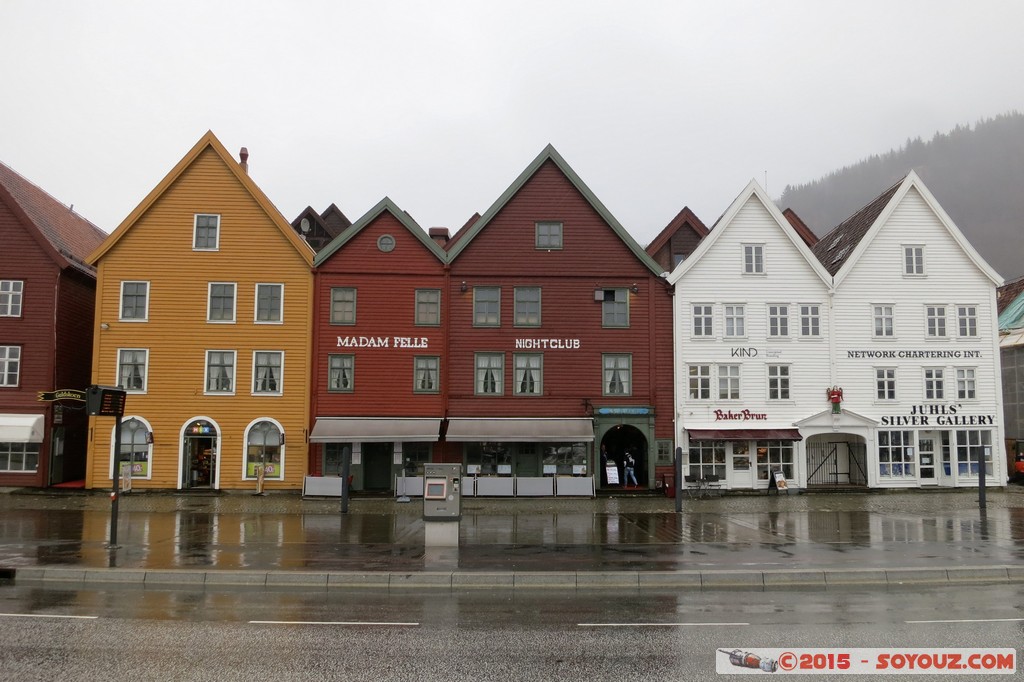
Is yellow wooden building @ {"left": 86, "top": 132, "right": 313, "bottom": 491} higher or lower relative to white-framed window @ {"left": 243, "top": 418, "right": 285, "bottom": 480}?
higher

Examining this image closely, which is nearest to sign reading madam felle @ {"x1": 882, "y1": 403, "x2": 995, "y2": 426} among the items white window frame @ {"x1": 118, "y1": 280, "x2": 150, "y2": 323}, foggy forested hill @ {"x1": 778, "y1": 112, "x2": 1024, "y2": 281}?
white window frame @ {"x1": 118, "y1": 280, "x2": 150, "y2": 323}

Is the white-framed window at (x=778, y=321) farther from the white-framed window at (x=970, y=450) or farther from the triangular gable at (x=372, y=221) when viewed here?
the triangular gable at (x=372, y=221)

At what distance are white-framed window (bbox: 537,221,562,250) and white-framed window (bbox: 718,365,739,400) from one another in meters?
8.80

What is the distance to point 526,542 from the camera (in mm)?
17391

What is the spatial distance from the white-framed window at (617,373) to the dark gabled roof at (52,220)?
902 inches

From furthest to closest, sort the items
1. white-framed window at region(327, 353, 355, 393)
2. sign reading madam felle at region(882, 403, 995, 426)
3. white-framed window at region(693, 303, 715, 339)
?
1. white-framed window at region(693, 303, 715, 339)
2. sign reading madam felle at region(882, 403, 995, 426)
3. white-framed window at region(327, 353, 355, 393)

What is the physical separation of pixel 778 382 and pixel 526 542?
17.3 m

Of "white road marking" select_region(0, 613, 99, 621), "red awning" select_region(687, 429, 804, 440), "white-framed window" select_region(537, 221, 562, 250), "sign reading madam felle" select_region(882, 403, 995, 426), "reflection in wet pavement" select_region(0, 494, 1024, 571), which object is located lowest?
"white road marking" select_region(0, 613, 99, 621)

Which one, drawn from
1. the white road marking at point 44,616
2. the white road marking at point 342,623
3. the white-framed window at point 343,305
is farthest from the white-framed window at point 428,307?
the white road marking at point 342,623

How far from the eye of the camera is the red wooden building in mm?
28766

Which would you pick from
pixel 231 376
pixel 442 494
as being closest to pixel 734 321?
pixel 442 494

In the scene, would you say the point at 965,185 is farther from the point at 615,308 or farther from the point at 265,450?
the point at 265,450

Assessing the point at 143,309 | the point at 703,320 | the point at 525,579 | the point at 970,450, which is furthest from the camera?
the point at 970,450

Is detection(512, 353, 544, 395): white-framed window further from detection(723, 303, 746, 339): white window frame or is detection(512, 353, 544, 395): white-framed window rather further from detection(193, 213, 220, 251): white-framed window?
detection(193, 213, 220, 251): white-framed window
